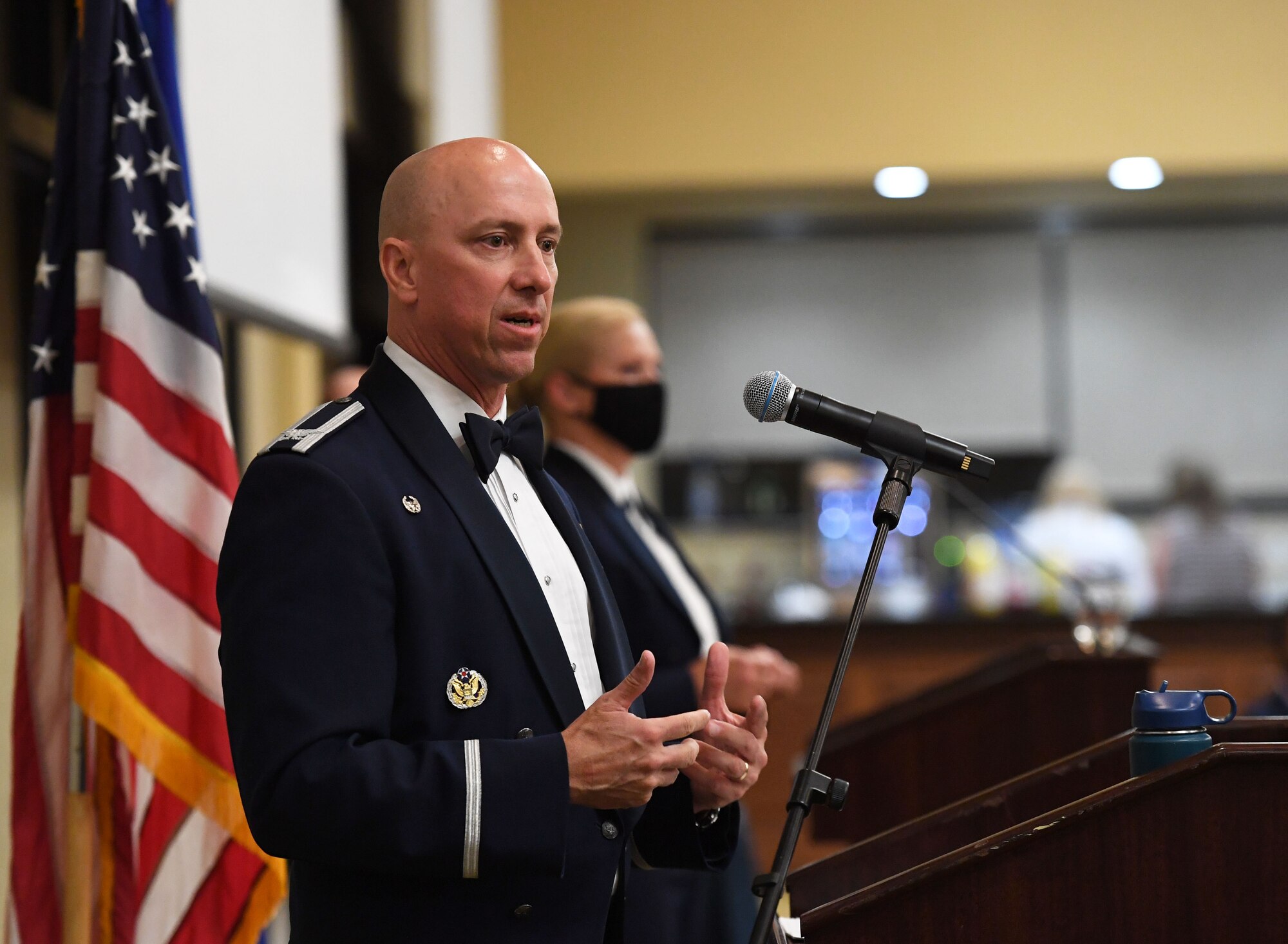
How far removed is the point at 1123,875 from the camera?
1146mm

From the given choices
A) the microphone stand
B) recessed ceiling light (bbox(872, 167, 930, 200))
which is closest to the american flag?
the microphone stand

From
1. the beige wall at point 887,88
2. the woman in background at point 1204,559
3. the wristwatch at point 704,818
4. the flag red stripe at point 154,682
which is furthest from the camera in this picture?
the woman in background at point 1204,559

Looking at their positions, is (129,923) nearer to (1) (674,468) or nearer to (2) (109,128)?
(2) (109,128)

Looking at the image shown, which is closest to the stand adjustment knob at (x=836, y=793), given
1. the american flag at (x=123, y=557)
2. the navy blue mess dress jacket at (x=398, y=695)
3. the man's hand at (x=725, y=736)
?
the man's hand at (x=725, y=736)

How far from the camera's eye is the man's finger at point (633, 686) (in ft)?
3.67

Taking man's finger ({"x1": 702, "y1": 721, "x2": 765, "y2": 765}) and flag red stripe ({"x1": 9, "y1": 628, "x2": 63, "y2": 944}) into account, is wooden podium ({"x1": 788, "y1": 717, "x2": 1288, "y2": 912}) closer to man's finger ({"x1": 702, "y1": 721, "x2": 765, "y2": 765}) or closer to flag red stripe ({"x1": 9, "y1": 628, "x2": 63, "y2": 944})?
man's finger ({"x1": 702, "y1": 721, "x2": 765, "y2": 765})

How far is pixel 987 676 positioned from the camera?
2473 mm

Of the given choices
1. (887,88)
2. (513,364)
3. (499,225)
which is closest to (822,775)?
(513,364)

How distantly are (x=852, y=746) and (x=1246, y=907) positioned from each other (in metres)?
1.46

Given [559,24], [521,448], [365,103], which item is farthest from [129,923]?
[559,24]

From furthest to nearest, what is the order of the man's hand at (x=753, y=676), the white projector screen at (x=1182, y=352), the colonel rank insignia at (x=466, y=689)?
the white projector screen at (x=1182, y=352)
the man's hand at (x=753, y=676)
the colonel rank insignia at (x=466, y=689)

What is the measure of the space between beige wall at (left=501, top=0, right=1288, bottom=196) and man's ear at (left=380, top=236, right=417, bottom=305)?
4.85 metres

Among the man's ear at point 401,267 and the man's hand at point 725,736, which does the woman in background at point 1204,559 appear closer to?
the man's hand at point 725,736

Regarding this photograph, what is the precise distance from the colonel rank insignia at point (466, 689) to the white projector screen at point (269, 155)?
1.39 m
